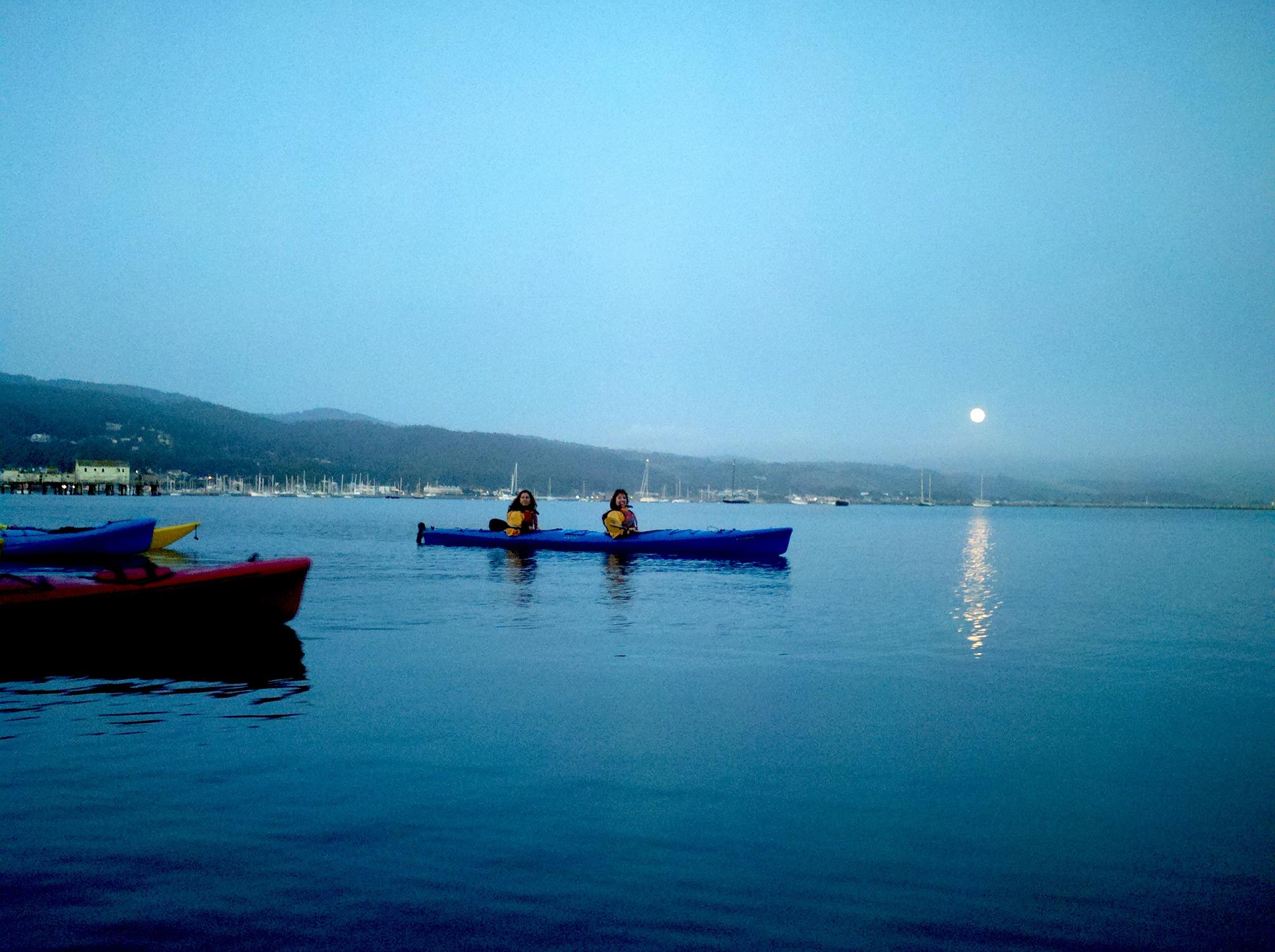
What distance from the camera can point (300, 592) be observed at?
13250 mm

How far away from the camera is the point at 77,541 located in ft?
97.2

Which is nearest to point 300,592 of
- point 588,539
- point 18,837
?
point 18,837

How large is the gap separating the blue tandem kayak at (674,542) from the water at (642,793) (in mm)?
14529

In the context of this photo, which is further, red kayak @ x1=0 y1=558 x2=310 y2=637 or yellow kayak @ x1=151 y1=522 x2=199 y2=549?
yellow kayak @ x1=151 y1=522 x2=199 y2=549

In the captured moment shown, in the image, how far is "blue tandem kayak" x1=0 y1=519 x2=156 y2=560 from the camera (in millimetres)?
29109

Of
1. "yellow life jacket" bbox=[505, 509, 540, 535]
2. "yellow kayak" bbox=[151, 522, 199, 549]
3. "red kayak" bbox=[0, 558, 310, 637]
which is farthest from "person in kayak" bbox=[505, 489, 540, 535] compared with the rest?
"red kayak" bbox=[0, 558, 310, 637]

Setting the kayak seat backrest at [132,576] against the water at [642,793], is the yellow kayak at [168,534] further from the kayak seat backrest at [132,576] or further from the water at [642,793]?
the kayak seat backrest at [132,576]

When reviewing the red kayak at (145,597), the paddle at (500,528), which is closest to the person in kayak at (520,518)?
the paddle at (500,528)

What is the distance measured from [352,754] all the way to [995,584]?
82.1ft

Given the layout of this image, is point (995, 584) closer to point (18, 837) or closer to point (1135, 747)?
point (1135, 747)

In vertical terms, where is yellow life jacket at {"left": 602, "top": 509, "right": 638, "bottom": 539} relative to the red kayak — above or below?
above

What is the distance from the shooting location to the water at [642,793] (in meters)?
4.62

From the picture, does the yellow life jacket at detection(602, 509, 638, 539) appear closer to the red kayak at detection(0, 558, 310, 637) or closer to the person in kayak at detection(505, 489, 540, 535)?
the person in kayak at detection(505, 489, 540, 535)

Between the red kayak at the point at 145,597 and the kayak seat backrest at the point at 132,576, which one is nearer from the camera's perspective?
the red kayak at the point at 145,597
